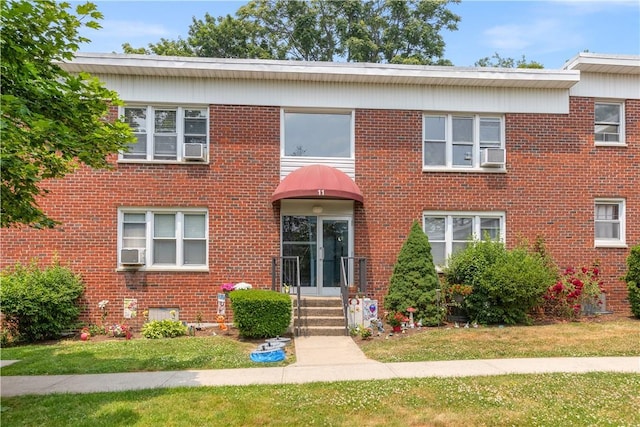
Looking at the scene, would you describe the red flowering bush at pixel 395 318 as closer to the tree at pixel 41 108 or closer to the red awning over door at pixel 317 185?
the red awning over door at pixel 317 185

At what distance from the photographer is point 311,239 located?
40.4ft

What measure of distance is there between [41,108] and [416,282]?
865 cm

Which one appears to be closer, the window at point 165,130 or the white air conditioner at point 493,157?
the window at point 165,130

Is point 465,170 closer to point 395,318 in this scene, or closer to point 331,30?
point 395,318

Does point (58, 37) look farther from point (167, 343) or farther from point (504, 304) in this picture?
point (504, 304)

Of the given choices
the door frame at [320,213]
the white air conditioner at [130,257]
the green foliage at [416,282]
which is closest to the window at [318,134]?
the door frame at [320,213]

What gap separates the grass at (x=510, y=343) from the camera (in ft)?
26.9

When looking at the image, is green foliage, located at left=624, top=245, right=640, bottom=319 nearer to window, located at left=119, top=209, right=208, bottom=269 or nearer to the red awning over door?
the red awning over door

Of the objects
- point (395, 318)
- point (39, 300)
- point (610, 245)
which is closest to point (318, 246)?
point (395, 318)

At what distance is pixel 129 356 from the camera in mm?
8367

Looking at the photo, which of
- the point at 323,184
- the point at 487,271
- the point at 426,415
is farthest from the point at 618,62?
the point at 426,415

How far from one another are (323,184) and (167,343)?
5.04 meters

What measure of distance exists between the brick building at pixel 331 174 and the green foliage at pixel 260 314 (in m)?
2.29

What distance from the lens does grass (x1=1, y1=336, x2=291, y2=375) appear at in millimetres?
7555
